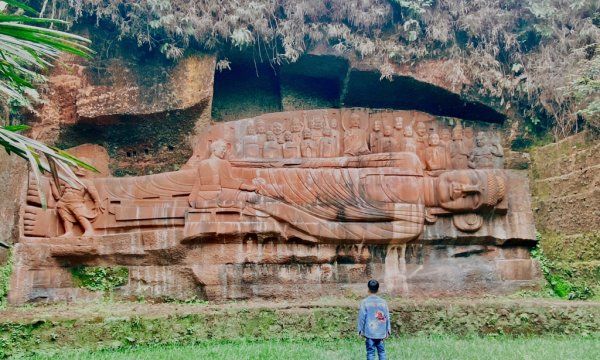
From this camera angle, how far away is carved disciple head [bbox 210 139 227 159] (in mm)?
9609

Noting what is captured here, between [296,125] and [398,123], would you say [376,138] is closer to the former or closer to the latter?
[398,123]

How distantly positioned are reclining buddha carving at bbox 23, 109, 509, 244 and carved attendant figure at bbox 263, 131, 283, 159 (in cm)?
2

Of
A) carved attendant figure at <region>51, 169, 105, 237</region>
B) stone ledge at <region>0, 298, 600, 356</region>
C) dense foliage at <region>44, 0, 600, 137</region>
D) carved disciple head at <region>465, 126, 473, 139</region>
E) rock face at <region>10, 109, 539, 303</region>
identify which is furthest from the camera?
carved disciple head at <region>465, 126, 473, 139</region>

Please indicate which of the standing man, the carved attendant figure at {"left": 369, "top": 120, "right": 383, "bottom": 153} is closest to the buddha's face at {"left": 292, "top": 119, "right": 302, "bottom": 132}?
Result: the carved attendant figure at {"left": 369, "top": 120, "right": 383, "bottom": 153}

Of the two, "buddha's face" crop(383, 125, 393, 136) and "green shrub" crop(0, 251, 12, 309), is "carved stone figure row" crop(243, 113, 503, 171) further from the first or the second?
"green shrub" crop(0, 251, 12, 309)

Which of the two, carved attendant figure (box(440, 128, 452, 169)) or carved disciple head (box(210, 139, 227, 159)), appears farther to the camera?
carved attendant figure (box(440, 128, 452, 169))

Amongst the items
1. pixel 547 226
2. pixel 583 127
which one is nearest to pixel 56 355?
pixel 547 226

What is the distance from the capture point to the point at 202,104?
9883mm

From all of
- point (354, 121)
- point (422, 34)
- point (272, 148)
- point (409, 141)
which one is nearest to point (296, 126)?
point (272, 148)

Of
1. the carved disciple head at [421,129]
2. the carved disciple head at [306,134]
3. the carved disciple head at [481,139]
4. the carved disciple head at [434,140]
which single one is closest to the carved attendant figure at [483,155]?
the carved disciple head at [481,139]

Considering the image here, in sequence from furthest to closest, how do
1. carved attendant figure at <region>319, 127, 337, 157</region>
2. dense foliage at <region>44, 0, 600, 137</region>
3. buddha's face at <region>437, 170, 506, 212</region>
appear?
carved attendant figure at <region>319, 127, 337, 157</region>
dense foliage at <region>44, 0, 600, 137</region>
buddha's face at <region>437, 170, 506, 212</region>

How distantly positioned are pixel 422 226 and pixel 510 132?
2.90 m

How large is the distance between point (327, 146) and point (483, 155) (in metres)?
2.87

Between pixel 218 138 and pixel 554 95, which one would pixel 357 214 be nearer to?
pixel 218 138
